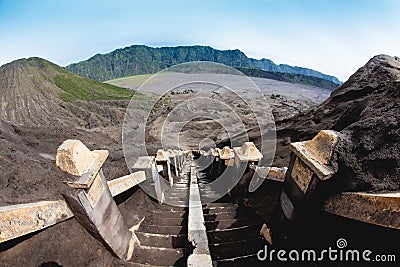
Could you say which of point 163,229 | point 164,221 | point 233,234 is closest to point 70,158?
point 163,229

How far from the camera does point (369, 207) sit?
1524 mm

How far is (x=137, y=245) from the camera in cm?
Result: 291

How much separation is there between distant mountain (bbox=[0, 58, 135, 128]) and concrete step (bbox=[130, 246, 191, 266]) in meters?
37.1

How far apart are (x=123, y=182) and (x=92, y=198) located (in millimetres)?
1155

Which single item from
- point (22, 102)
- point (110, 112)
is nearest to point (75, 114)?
point (110, 112)

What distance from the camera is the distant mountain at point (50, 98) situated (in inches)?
1929

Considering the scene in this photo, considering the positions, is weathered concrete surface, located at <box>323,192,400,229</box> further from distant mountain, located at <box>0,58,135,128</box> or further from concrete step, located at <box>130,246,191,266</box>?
distant mountain, located at <box>0,58,135,128</box>

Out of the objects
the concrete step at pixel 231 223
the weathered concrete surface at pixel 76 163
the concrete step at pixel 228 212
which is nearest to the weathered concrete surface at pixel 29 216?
the weathered concrete surface at pixel 76 163

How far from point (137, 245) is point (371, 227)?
228cm

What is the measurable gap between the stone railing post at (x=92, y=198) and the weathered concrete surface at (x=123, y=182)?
1.20 ft

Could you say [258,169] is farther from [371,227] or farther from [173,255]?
[371,227]

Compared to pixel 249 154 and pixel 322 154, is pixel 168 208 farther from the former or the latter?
pixel 322 154

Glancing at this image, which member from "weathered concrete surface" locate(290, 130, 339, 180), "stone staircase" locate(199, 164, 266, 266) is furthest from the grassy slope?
"weathered concrete surface" locate(290, 130, 339, 180)

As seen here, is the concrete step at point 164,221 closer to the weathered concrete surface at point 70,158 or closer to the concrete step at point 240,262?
the concrete step at point 240,262
